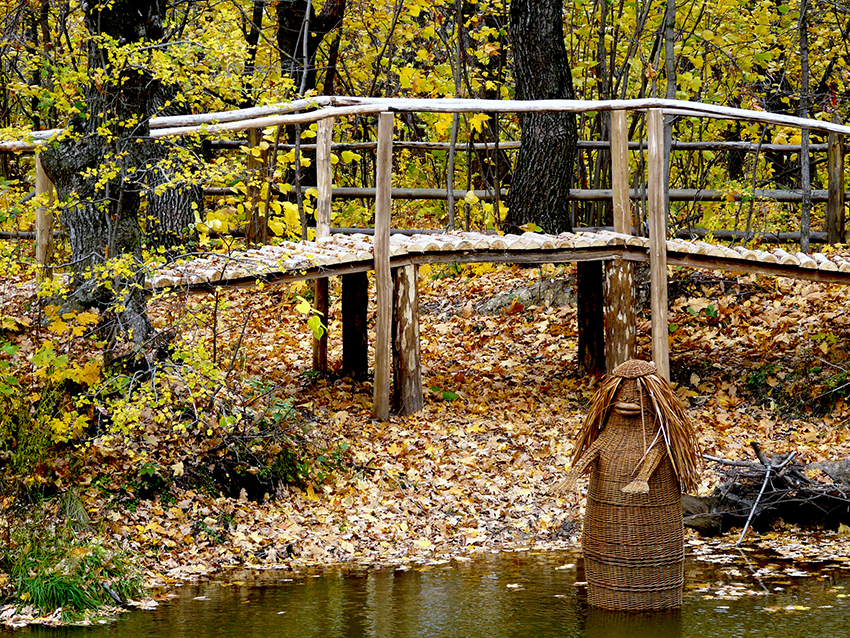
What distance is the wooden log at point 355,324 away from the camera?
855 cm

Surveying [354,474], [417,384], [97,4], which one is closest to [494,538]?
[354,474]

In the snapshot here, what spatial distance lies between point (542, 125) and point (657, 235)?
2914 millimetres

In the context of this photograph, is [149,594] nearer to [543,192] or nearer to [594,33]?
→ [543,192]

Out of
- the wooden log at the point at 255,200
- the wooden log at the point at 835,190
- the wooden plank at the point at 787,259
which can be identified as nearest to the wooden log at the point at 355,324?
the wooden log at the point at 255,200

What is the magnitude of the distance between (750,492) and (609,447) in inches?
72.5

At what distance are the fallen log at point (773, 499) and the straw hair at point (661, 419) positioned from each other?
1.46 meters

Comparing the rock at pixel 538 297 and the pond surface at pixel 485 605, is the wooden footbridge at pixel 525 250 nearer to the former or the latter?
the rock at pixel 538 297

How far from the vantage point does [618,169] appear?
8.02 m

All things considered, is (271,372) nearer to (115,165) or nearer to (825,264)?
(115,165)

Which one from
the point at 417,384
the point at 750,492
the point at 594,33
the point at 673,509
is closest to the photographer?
the point at 673,509

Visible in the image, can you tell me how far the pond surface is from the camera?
4.31 metres

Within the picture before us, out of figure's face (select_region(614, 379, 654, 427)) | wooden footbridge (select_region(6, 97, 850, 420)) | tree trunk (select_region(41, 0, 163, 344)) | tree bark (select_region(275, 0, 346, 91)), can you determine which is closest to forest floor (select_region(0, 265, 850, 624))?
tree trunk (select_region(41, 0, 163, 344))

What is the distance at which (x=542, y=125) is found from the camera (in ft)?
33.8

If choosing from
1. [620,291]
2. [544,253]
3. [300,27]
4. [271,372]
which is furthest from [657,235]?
[300,27]
